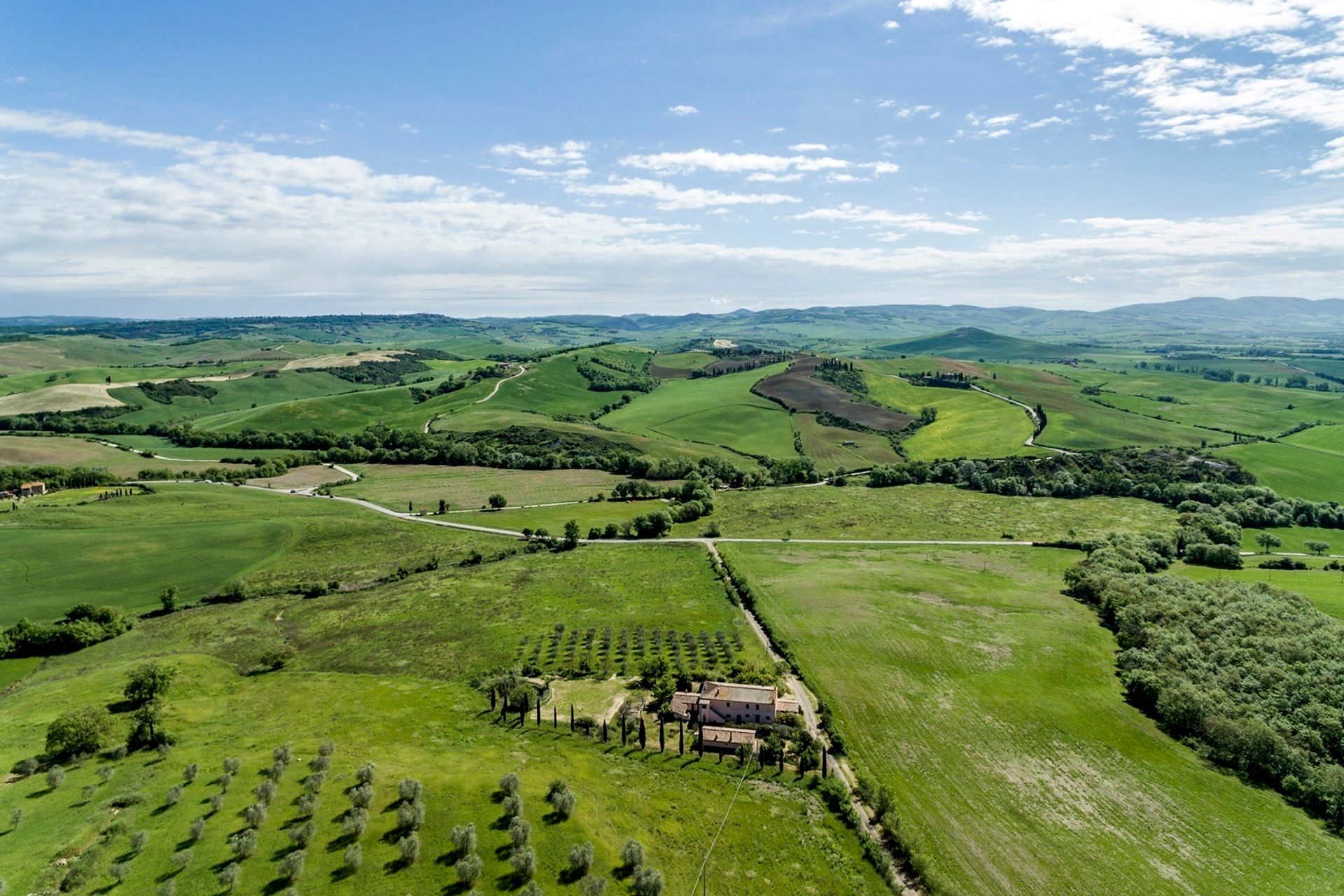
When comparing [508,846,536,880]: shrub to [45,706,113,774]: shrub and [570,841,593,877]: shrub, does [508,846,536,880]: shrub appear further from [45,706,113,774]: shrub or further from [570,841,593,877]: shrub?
[45,706,113,774]: shrub

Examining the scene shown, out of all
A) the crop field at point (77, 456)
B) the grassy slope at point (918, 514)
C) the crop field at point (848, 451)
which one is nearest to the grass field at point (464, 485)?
the grassy slope at point (918, 514)

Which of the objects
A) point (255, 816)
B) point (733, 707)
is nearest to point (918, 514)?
point (733, 707)

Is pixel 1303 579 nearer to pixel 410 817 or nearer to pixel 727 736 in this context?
pixel 727 736

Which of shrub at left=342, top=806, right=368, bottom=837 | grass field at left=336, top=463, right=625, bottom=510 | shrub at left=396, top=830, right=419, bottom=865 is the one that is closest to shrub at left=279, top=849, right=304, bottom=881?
shrub at left=342, top=806, right=368, bottom=837

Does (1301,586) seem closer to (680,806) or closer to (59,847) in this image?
(680,806)

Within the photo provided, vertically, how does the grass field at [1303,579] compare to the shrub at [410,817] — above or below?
below

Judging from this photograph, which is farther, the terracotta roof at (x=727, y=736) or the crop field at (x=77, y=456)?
the crop field at (x=77, y=456)

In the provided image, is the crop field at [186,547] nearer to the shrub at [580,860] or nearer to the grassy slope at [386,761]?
the grassy slope at [386,761]

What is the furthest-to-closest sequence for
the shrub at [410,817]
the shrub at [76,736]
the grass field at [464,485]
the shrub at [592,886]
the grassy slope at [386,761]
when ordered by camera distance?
the grass field at [464,485] → the shrub at [76,736] → the shrub at [410,817] → the grassy slope at [386,761] → the shrub at [592,886]
